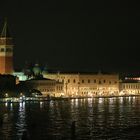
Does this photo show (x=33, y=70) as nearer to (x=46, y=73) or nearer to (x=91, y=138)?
(x=46, y=73)

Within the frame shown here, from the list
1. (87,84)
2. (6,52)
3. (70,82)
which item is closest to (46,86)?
(6,52)

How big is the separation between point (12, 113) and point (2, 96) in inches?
933

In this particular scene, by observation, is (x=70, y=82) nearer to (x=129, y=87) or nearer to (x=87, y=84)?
(x=87, y=84)

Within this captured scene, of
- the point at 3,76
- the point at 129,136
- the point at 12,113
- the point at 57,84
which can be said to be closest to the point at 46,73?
the point at 57,84

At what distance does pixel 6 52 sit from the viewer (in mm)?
92312

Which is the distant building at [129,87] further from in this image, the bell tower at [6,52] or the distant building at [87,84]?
the bell tower at [6,52]

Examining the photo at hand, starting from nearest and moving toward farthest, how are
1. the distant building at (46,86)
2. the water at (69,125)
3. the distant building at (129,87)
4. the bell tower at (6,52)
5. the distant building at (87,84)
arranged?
the water at (69,125) → the distant building at (46,86) → the bell tower at (6,52) → the distant building at (87,84) → the distant building at (129,87)

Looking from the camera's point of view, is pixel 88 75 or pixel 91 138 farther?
pixel 88 75

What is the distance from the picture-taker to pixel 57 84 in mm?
94875

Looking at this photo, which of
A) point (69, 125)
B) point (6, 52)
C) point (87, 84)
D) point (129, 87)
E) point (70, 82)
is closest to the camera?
point (69, 125)

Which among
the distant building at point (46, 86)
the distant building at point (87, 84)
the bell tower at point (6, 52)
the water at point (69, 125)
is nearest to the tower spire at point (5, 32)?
the bell tower at point (6, 52)

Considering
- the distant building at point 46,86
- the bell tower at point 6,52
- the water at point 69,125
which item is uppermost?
the bell tower at point 6,52

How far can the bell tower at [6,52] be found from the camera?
91625 mm

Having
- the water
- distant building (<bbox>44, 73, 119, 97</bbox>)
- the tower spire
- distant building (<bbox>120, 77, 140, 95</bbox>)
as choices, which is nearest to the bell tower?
the tower spire
